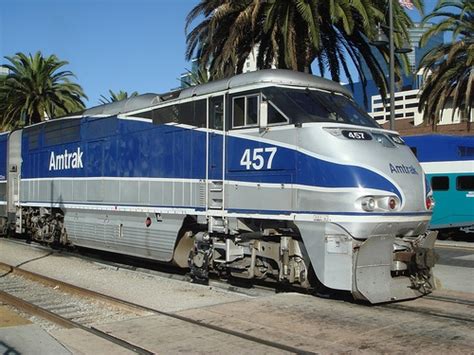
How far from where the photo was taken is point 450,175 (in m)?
20.6

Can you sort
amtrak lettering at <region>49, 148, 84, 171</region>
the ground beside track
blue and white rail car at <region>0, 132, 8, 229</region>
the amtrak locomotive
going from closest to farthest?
1. the ground beside track
2. the amtrak locomotive
3. amtrak lettering at <region>49, 148, 84, 171</region>
4. blue and white rail car at <region>0, 132, 8, 229</region>

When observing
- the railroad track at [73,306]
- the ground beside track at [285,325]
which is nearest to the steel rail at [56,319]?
the railroad track at [73,306]

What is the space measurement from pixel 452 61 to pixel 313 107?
17.9 meters

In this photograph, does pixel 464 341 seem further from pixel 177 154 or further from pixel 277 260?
pixel 177 154

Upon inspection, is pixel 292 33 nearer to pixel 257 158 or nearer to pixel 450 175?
pixel 450 175

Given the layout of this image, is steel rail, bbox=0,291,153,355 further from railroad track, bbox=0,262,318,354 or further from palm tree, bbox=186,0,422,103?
palm tree, bbox=186,0,422,103

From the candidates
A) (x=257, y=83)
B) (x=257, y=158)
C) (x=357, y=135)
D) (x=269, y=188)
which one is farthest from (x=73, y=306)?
(x=357, y=135)

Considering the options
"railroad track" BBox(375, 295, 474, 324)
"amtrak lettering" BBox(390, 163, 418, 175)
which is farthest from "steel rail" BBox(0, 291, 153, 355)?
"amtrak lettering" BBox(390, 163, 418, 175)

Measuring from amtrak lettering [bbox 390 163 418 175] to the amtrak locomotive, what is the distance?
2 centimetres

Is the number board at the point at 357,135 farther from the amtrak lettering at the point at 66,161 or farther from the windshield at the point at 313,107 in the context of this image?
the amtrak lettering at the point at 66,161

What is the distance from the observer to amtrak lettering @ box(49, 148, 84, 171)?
14.4m

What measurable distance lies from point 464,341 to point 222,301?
3806 mm

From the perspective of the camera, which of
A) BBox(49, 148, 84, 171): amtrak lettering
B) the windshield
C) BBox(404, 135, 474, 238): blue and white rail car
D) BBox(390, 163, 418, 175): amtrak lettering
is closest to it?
BBox(390, 163, 418, 175): amtrak lettering

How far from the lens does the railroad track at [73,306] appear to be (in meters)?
6.90
